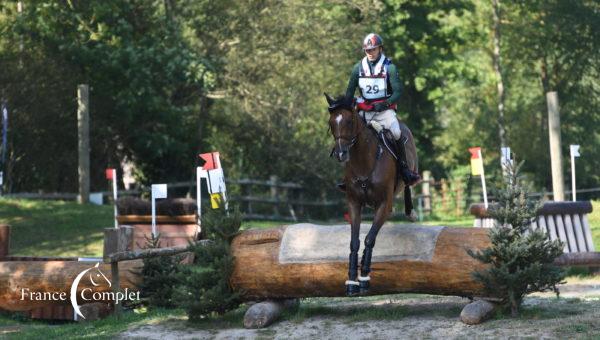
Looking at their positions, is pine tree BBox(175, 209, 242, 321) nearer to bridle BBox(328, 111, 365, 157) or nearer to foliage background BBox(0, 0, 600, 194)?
bridle BBox(328, 111, 365, 157)

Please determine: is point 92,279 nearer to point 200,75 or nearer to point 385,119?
point 385,119

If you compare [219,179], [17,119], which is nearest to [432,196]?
[17,119]

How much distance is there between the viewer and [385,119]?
38.5 feet

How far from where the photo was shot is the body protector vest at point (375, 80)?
11617 millimetres

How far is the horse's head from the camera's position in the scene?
10.7 metres

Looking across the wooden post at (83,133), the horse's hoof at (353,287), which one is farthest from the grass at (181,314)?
the wooden post at (83,133)

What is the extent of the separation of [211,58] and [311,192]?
4879mm

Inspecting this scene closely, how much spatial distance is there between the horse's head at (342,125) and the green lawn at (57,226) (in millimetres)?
10036

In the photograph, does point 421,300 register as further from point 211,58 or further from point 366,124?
point 211,58

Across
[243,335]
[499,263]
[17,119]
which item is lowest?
[243,335]

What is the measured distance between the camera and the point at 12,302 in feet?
46.5

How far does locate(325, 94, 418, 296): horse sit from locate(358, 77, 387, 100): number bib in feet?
1.46

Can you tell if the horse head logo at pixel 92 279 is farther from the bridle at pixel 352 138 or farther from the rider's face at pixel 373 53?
the rider's face at pixel 373 53

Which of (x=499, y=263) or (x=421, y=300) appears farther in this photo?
(x=421, y=300)
